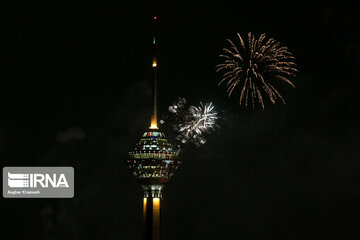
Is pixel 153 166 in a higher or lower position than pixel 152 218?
higher

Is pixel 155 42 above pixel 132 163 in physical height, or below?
above

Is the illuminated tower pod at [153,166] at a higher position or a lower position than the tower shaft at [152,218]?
higher

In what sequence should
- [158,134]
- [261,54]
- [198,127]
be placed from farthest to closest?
[158,134], [198,127], [261,54]

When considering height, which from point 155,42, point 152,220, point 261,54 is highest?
point 155,42

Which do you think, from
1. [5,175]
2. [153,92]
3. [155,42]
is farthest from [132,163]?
[5,175]

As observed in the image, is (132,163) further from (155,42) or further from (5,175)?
(5,175)

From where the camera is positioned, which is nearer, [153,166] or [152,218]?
[153,166]

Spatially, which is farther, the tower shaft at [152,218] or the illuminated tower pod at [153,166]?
the tower shaft at [152,218]

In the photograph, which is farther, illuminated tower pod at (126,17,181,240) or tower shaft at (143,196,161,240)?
tower shaft at (143,196,161,240)
